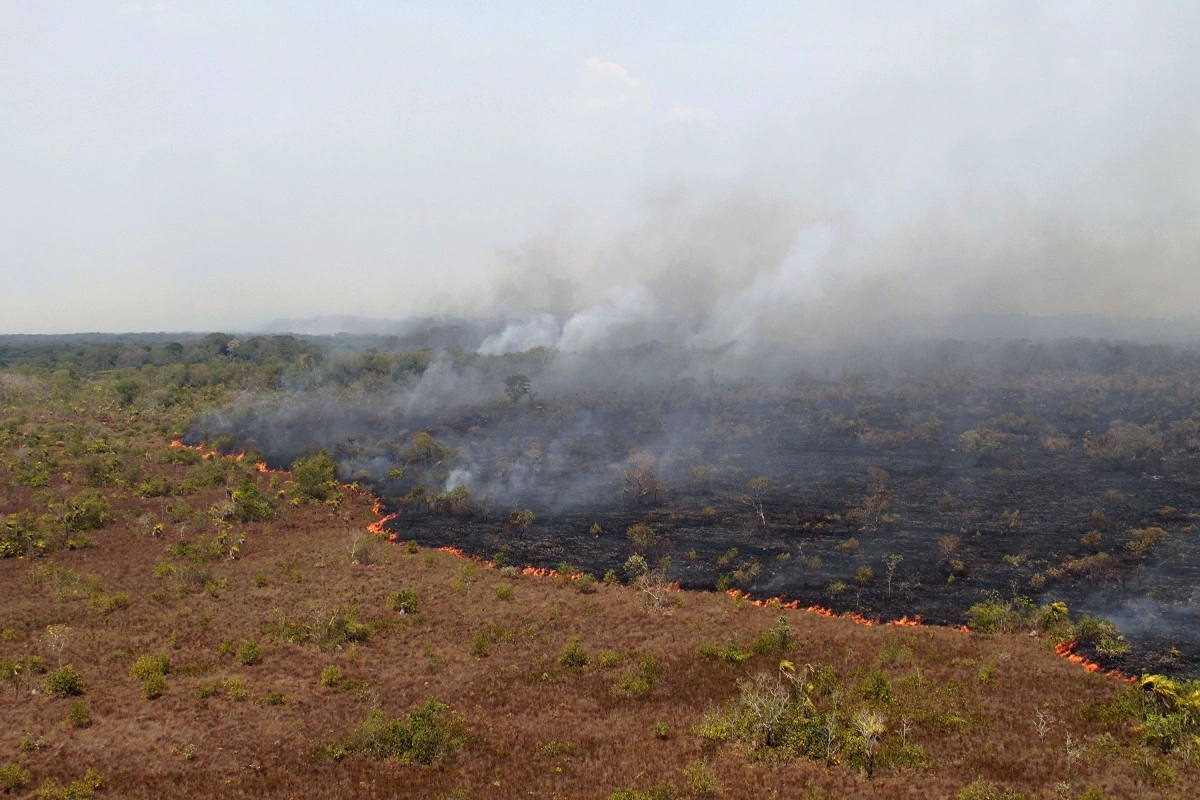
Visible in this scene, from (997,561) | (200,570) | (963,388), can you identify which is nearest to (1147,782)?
(997,561)

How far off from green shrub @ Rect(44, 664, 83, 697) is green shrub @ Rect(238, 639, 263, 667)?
5861mm

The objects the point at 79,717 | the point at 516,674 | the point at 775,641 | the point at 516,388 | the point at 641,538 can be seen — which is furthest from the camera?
the point at 516,388

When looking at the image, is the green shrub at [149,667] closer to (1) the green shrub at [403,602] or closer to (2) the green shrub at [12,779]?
(2) the green shrub at [12,779]

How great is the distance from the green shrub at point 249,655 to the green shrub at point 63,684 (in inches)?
231

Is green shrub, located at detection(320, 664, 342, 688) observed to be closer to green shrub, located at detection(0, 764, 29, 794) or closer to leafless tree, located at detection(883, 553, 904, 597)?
green shrub, located at detection(0, 764, 29, 794)

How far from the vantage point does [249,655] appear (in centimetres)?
3148

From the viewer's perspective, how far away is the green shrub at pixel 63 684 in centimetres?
2761

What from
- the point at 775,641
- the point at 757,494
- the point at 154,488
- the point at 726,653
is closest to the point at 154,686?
the point at 726,653

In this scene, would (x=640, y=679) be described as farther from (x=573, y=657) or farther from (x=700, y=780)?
(x=700, y=780)

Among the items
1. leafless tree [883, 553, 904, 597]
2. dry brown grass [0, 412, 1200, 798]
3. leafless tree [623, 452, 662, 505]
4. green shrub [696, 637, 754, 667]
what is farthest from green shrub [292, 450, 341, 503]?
leafless tree [883, 553, 904, 597]

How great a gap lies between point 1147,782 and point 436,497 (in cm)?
5112

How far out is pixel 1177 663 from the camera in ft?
102

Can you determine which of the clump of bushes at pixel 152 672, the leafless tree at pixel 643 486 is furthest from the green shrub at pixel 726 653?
the leafless tree at pixel 643 486

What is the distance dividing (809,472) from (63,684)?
197ft
